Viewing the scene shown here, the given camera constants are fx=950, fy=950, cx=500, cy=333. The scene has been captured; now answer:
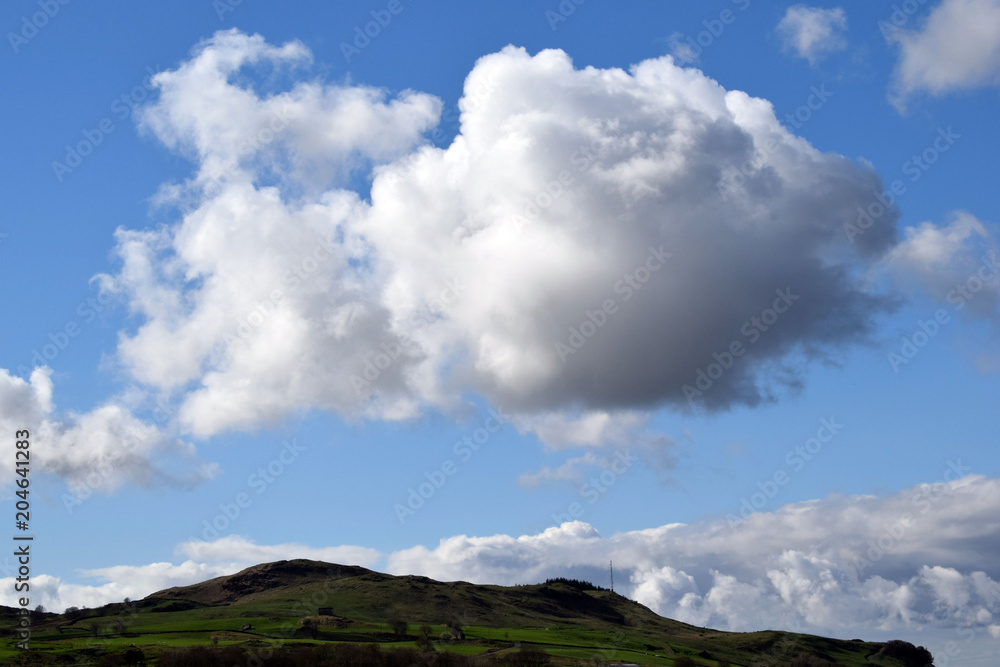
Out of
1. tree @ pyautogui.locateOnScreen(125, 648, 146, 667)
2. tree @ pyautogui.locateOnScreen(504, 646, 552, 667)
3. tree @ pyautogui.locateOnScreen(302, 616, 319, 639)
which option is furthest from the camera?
tree @ pyautogui.locateOnScreen(302, 616, 319, 639)

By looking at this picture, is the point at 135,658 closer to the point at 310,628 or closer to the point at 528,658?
the point at 310,628

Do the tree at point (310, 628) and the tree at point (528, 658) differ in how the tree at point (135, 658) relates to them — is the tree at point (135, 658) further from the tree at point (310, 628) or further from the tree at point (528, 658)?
the tree at point (528, 658)

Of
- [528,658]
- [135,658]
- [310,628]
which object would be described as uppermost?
[310,628]

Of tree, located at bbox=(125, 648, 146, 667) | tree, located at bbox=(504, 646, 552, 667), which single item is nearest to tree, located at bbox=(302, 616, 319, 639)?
tree, located at bbox=(504, 646, 552, 667)

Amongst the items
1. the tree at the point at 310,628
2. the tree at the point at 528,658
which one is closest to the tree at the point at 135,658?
the tree at the point at 310,628

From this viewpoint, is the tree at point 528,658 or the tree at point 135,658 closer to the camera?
the tree at point 135,658

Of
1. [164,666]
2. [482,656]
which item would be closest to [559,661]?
[482,656]

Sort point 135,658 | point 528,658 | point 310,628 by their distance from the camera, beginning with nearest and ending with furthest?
1. point 135,658
2. point 528,658
3. point 310,628

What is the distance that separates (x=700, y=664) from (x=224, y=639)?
3582 inches

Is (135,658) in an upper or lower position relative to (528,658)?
upper

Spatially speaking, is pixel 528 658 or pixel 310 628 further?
pixel 310 628

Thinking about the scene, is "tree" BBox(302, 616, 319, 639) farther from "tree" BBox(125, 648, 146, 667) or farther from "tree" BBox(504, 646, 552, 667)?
"tree" BBox(125, 648, 146, 667)

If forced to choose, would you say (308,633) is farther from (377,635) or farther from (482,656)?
(482,656)

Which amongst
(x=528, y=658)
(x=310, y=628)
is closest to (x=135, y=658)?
(x=310, y=628)
